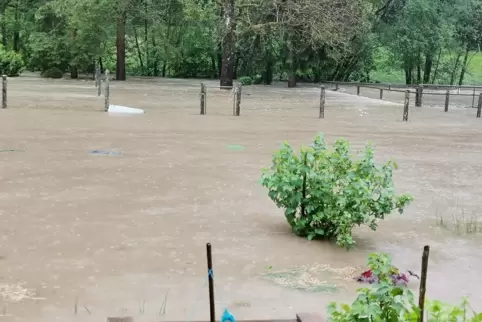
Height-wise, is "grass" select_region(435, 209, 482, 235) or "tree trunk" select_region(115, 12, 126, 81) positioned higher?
"tree trunk" select_region(115, 12, 126, 81)

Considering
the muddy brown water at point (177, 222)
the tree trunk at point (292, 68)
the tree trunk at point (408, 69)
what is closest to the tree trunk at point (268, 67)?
the tree trunk at point (292, 68)

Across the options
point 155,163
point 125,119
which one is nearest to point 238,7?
point 125,119

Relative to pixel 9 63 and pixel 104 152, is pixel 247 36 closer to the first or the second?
pixel 9 63

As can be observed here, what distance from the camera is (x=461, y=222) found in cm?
798

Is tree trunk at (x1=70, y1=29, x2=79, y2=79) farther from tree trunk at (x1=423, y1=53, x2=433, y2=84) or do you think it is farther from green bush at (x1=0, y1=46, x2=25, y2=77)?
tree trunk at (x1=423, y1=53, x2=433, y2=84)

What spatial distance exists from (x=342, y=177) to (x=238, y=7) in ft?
84.9

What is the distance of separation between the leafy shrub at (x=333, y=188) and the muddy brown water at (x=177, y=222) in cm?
30

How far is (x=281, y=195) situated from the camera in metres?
6.78

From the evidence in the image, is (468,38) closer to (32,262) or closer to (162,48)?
(162,48)

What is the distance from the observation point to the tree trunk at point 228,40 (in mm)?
31625

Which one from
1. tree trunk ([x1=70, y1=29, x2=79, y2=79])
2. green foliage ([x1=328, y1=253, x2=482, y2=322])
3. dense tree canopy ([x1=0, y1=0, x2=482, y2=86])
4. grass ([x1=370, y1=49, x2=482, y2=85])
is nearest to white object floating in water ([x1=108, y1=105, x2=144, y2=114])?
dense tree canopy ([x1=0, y1=0, x2=482, y2=86])

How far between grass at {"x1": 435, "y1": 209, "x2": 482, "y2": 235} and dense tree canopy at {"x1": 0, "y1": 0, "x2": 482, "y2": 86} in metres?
22.6

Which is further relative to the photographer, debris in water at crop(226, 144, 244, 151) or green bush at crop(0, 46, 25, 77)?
green bush at crop(0, 46, 25, 77)

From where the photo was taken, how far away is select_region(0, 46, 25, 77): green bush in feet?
121
